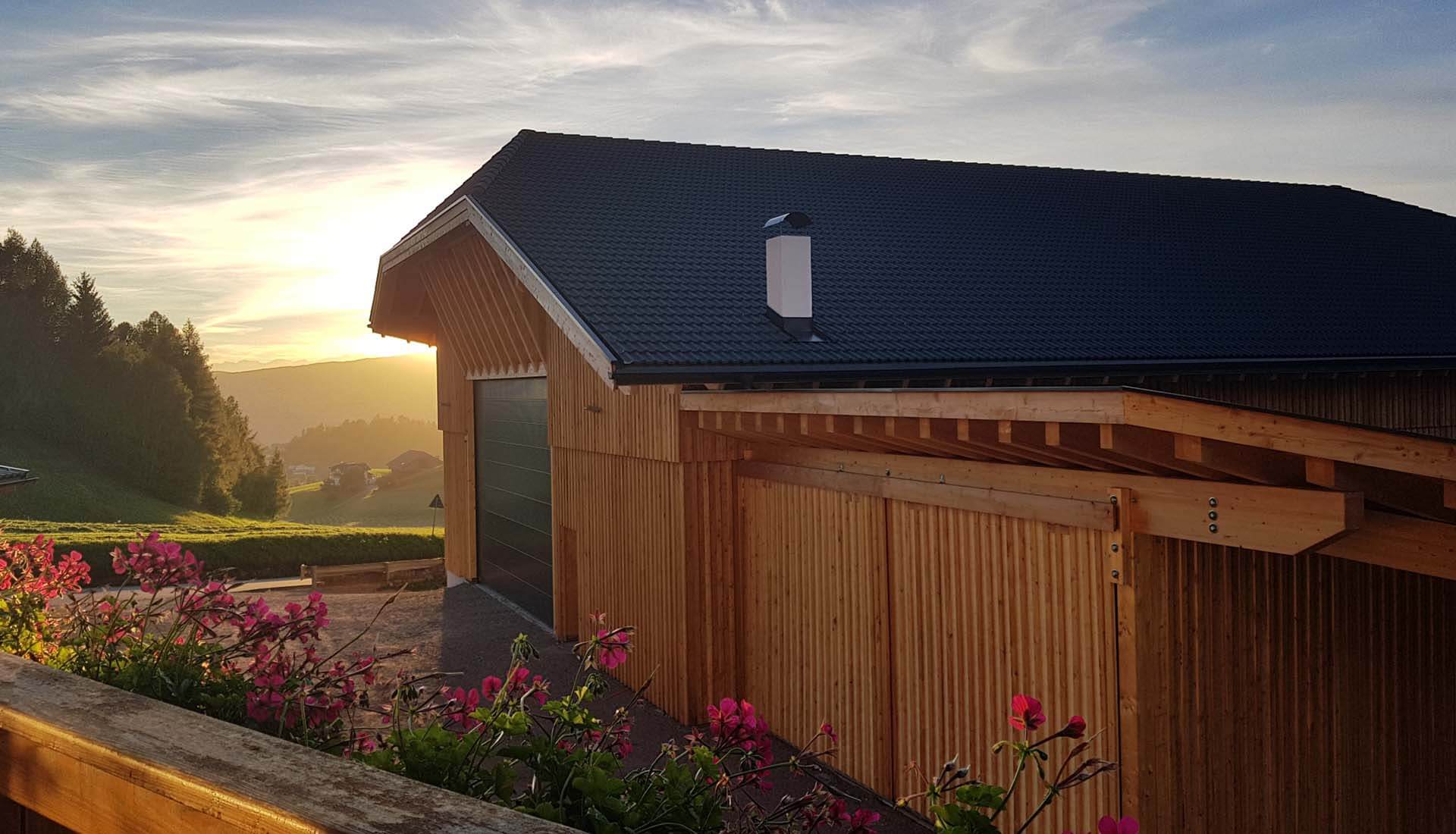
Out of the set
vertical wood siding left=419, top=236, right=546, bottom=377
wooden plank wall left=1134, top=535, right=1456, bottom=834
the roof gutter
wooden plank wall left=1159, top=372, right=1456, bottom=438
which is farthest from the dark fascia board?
wooden plank wall left=1134, top=535, right=1456, bottom=834

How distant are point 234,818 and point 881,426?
664 centimetres

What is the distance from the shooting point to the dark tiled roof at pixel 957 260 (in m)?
12.4

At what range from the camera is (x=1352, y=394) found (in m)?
14.9

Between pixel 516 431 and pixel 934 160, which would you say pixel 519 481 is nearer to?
pixel 516 431

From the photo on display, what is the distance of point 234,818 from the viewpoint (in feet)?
5.11

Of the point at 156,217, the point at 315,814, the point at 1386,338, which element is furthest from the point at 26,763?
the point at 156,217

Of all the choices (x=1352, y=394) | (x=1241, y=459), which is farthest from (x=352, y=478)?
(x=1241, y=459)

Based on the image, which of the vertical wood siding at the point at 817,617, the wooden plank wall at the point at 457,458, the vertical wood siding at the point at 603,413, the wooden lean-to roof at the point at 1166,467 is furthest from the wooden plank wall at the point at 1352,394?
the wooden plank wall at the point at 457,458

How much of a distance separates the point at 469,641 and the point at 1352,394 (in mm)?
12103

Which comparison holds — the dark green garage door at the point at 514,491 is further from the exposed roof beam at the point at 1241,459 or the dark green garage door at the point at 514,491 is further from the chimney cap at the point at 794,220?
the exposed roof beam at the point at 1241,459

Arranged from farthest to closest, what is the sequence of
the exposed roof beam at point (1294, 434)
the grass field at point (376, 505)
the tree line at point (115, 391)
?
1. the grass field at point (376, 505)
2. the tree line at point (115, 391)
3. the exposed roof beam at point (1294, 434)

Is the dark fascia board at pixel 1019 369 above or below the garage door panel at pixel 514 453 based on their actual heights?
above

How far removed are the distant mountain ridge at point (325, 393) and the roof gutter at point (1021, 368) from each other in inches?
6450

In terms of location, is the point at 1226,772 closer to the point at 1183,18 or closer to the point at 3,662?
the point at 3,662
